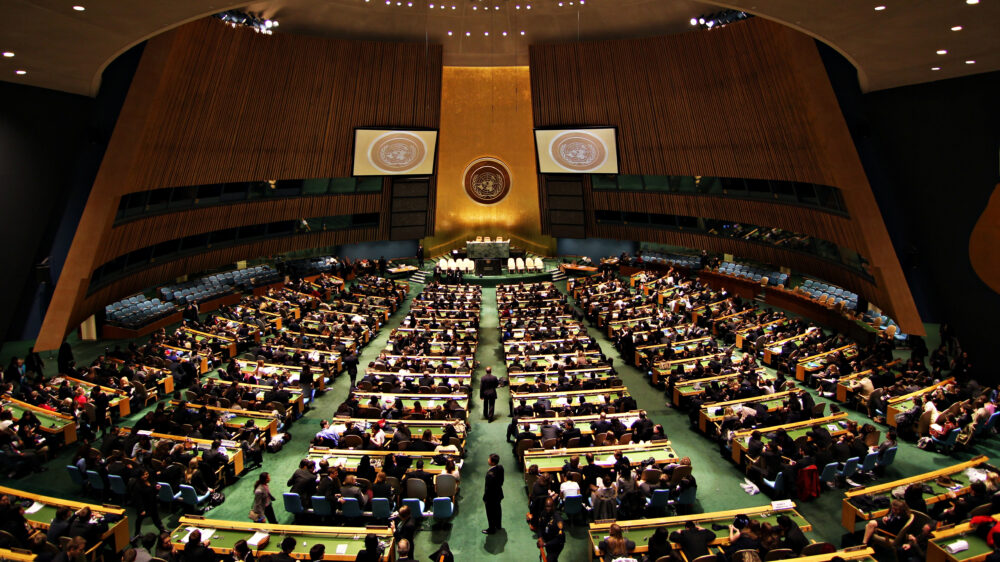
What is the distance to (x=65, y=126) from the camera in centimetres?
1554

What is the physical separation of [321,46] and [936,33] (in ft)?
65.7

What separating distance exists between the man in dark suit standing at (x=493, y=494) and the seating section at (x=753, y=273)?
675 inches

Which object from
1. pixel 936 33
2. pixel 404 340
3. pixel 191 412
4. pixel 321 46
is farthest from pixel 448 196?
pixel 936 33

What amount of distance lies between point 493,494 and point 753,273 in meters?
18.3

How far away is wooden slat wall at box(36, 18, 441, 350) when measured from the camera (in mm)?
15797

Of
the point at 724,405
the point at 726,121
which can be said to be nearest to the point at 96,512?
the point at 724,405

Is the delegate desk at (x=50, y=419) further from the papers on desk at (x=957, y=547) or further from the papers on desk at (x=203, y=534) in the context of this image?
the papers on desk at (x=957, y=547)

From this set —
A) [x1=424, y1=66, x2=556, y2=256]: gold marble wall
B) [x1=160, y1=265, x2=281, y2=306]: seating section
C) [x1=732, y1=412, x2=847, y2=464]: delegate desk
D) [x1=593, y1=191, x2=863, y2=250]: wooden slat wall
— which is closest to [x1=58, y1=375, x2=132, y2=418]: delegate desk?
[x1=160, y1=265, x2=281, y2=306]: seating section

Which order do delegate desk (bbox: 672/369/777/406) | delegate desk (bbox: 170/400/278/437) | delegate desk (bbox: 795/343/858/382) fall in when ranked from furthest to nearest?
delegate desk (bbox: 795/343/858/382)
delegate desk (bbox: 672/369/777/406)
delegate desk (bbox: 170/400/278/437)

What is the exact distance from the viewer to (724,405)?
12.6m

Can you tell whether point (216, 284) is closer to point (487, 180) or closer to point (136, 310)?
point (136, 310)

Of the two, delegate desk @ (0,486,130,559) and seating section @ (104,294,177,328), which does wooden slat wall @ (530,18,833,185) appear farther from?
delegate desk @ (0,486,130,559)

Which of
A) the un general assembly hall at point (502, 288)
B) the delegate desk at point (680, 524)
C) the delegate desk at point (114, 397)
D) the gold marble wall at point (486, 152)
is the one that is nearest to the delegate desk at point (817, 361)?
the un general assembly hall at point (502, 288)

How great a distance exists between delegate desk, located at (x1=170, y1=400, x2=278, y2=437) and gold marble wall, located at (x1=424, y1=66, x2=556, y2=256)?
20508 mm
